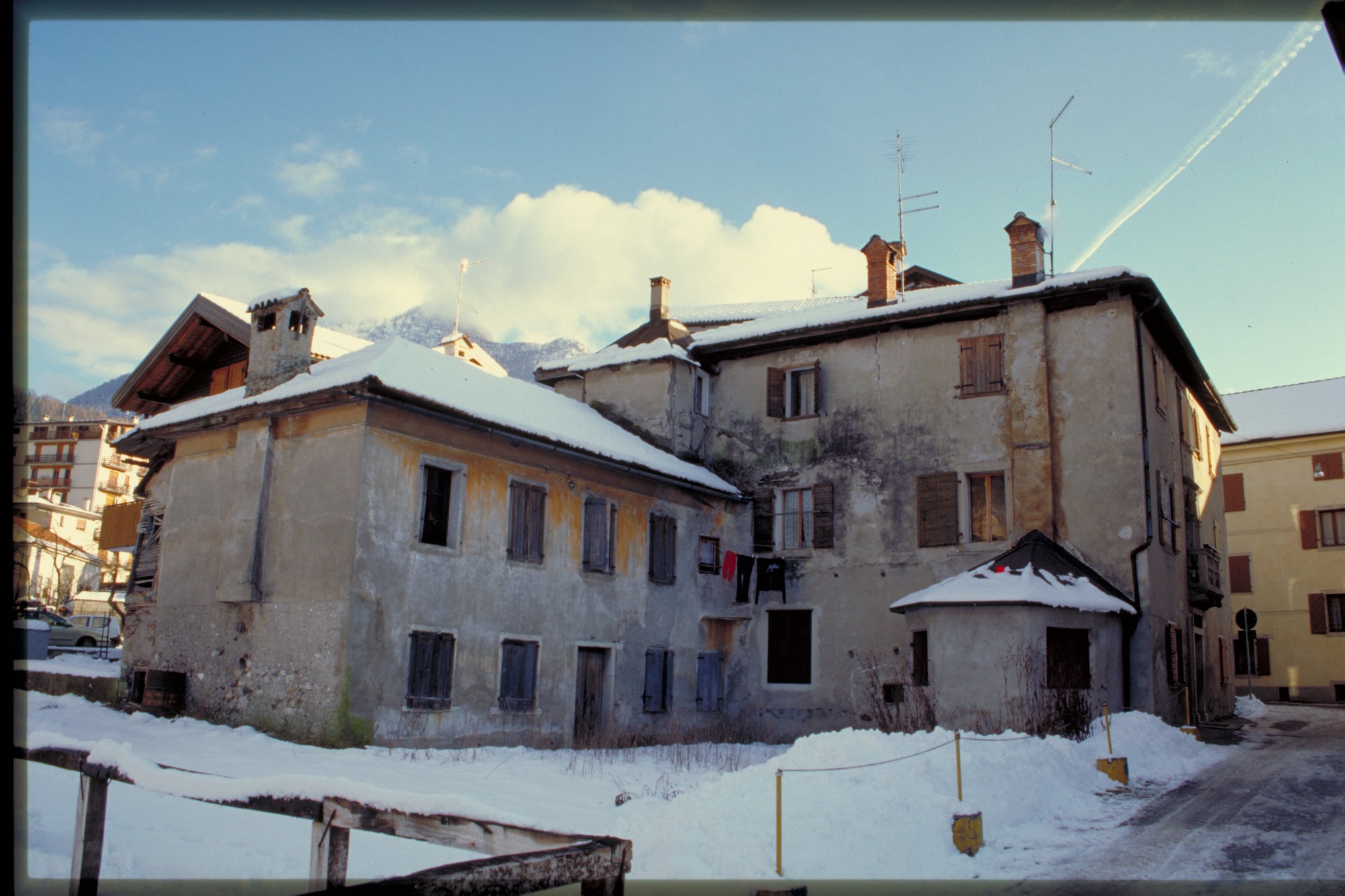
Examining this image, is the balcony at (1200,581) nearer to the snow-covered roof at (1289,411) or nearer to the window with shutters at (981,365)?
the window with shutters at (981,365)

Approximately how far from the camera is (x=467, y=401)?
1867 centimetres

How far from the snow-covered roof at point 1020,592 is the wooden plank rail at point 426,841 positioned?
48.4 ft

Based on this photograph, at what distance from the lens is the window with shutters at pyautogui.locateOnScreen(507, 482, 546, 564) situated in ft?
63.4

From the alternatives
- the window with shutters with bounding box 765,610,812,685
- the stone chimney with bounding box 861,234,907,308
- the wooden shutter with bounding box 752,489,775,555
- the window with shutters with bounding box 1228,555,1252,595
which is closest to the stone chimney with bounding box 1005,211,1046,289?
the stone chimney with bounding box 861,234,907,308

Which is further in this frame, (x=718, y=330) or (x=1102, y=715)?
(x=718, y=330)

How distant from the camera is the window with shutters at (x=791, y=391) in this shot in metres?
24.6

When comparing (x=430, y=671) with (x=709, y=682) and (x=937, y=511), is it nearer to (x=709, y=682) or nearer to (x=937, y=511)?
(x=709, y=682)

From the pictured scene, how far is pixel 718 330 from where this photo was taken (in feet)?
88.2

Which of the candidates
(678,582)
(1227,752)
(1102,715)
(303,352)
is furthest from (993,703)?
(303,352)

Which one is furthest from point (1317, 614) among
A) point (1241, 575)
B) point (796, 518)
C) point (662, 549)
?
point (662, 549)

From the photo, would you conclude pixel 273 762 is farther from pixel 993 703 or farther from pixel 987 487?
pixel 987 487

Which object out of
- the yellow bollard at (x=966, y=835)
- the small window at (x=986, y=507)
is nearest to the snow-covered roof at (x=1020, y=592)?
the small window at (x=986, y=507)

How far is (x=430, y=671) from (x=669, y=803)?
26.3ft

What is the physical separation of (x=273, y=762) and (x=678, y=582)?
34.7 ft
